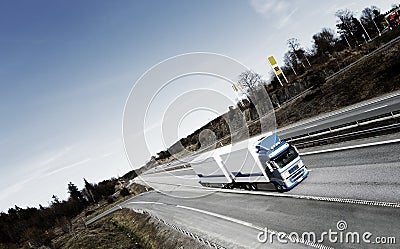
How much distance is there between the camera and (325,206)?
1617cm

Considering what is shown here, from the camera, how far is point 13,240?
77.1m

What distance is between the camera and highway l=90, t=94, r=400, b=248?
42.2 feet

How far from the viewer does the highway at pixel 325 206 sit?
42.2 ft

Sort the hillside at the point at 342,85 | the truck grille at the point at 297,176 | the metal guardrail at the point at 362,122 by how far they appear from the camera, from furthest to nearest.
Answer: the hillside at the point at 342,85 < the metal guardrail at the point at 362,122 < the truck grille at the point at 297,176

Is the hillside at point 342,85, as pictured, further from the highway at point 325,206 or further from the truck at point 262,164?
the truck at point 262,164

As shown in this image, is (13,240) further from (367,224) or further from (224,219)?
(367,224)

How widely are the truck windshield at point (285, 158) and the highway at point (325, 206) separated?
2.08 metres

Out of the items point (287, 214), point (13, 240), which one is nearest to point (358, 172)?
point (287, 214)

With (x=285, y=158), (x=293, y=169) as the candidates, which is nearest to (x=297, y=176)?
(x=293, y=169)

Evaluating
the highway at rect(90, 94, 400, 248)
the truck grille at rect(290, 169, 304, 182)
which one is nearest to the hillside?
the highway at rect(90, 94, 400, 248)

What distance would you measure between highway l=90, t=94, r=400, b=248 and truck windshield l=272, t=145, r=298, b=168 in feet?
6.82

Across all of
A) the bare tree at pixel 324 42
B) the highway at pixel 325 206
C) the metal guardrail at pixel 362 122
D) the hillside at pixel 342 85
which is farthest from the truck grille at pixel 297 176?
the bare tree at pixel 324 42

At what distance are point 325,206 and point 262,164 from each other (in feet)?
19.5

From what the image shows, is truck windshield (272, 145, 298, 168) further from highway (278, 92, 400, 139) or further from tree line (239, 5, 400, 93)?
tree line (239, 5, 400, 93)
